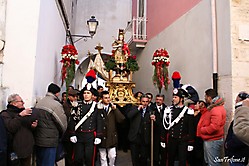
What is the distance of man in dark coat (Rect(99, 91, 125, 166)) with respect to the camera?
4.96 m

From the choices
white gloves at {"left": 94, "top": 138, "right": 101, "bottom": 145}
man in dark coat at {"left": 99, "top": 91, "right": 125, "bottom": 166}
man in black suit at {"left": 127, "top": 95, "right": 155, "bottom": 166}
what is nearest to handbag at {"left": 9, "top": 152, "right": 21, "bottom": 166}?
white gloves at {"left": 94, "top": 138, "right": 101, "bottom": 145}

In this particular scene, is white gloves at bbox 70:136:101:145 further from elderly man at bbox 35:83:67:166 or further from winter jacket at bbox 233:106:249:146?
winter jacket at bbox 233:106:249:146

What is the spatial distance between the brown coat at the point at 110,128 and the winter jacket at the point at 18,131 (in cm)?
162

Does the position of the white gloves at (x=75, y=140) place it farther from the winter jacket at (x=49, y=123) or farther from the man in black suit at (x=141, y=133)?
the man in black suit at (x=141, y=133)

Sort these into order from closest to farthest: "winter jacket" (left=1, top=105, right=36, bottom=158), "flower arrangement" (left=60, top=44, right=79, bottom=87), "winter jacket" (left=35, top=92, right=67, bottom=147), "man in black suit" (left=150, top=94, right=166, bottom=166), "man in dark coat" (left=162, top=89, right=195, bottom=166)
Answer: "winter jacket" (left=1, top=105, right=36, bottom=158), "winter jacket" (left=35, top=92, right=67, bottom=147), "man in dark coat" (left=162, top=89, right=195, bottom=166), "man in black suit" (left=150, top=94, right=166, bottom=166), "flower arrangement" (left=60, top=44, right=79, bottom=87)

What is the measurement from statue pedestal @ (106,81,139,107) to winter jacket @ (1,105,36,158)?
344 cm

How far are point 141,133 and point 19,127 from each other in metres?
2.55

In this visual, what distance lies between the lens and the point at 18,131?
351 cm

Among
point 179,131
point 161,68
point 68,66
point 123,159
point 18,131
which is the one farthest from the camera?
point 161,68

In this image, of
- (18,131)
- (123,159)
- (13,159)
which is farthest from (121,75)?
(13,159)

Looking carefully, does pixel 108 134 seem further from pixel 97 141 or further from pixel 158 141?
pixel 158 141

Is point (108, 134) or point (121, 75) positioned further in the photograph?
point (121, 75)

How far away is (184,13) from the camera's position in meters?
7.09

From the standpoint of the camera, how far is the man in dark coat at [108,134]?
496 centimetres
